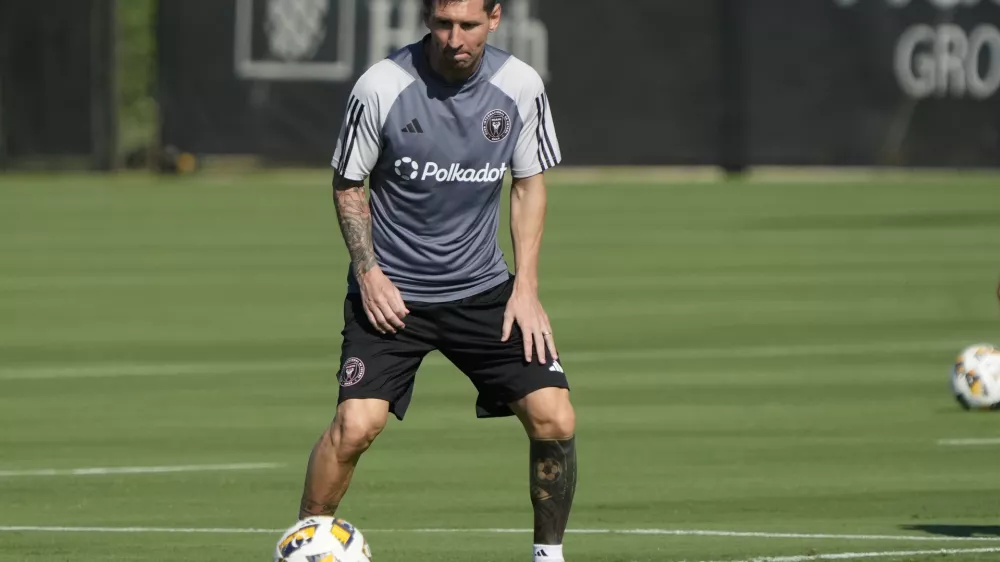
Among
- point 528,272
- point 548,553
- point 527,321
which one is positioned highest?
point 528,272

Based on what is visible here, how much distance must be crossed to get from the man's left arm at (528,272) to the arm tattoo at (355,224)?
1.77ft

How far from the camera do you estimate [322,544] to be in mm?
7316

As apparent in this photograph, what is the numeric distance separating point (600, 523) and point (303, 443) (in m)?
2.88

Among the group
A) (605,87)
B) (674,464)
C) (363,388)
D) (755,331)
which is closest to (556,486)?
(363,388)

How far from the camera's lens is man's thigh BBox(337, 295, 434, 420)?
7859 millimetres

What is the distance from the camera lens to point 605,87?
3039cm

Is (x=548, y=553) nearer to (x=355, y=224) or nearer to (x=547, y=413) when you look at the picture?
(x=547, y=413)

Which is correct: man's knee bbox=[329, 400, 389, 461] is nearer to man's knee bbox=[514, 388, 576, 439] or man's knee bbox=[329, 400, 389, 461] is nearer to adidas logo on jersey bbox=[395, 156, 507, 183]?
man's knee bbox=[514, 388, 576, 439]

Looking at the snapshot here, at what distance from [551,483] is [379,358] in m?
0.80

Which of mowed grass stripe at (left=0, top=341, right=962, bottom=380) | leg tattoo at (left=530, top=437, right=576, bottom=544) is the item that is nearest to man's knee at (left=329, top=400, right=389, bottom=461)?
leg tattoo at (left=530, top=437, right=576, bottom=544)

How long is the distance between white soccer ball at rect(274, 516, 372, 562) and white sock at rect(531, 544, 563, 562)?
924mm

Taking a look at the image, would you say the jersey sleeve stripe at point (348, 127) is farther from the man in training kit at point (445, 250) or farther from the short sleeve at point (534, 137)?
the short sleeve at point (534, 137)

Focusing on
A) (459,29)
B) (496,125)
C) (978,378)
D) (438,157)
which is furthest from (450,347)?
(978,378)

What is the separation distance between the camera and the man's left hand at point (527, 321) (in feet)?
26.1
